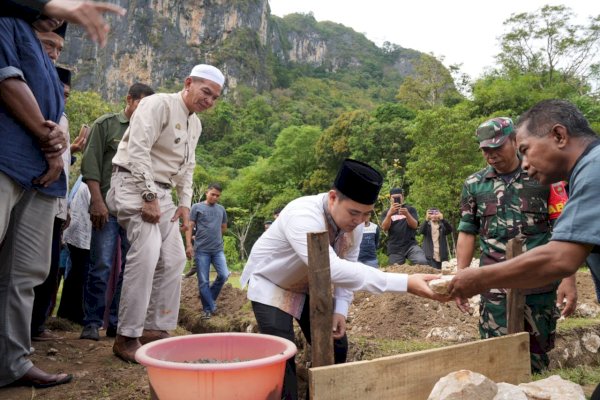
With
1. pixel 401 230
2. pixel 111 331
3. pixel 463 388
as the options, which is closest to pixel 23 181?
pixel 111 331

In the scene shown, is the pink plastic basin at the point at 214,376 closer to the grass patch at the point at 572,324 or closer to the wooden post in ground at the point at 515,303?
the wooden post in ground at the point at 515,303

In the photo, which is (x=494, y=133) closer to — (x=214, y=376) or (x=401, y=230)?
(x=214, y=376)

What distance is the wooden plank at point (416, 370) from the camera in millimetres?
2396

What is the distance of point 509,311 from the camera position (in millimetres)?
3604

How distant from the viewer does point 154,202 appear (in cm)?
395

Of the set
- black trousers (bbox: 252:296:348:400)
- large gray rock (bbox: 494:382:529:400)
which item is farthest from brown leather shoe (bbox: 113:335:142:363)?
large gray rock (bbox: 494:382:529:400)

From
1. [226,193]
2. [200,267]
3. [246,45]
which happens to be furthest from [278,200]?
[246,45]

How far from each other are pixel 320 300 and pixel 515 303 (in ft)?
5.19

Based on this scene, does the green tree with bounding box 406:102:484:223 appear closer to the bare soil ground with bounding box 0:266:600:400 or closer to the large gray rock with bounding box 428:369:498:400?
the bare soil ground with bounding box 0:266:600:400

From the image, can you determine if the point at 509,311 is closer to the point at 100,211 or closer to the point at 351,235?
the point at 351,235

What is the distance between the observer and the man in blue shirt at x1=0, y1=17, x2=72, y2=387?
286 centimetres

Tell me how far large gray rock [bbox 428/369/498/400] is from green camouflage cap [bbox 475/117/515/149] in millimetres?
1845

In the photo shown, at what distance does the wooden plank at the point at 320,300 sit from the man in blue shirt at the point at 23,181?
158cm

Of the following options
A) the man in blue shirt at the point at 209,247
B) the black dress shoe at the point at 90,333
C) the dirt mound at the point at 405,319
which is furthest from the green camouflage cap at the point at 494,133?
the man in blue shirt at the point at 209,247
